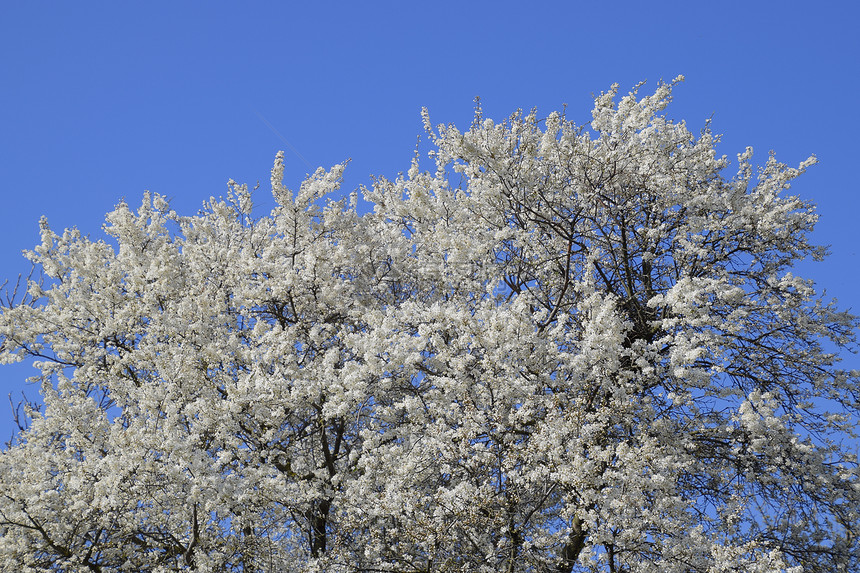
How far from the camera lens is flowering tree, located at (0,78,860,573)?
8578mm

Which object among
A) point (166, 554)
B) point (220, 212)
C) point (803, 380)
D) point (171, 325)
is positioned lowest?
point (166, 554)

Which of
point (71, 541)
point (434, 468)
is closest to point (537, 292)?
point (434, 468)

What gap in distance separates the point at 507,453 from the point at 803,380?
524cm

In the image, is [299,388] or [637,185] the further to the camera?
[637,185]

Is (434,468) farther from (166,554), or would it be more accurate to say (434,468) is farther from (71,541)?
(71,541)

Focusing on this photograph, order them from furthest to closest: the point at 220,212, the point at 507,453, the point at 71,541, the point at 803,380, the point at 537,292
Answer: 1. the point at 220,212
2. the point at 537,292
3. the point at 803,380
4. the point at 71,541
5. the point at 507,453

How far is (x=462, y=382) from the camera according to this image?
9.48 m

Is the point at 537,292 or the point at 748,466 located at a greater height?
the point at 537,292

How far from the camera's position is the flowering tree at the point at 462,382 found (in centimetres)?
858

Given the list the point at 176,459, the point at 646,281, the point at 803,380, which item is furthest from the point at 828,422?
the point at 176,459

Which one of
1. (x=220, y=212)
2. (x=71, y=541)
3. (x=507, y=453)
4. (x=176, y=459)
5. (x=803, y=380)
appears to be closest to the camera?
(x=507, y=453)

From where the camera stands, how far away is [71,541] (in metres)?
9.83

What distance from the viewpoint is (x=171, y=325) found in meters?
11.0

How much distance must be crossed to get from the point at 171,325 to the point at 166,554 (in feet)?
10.4
